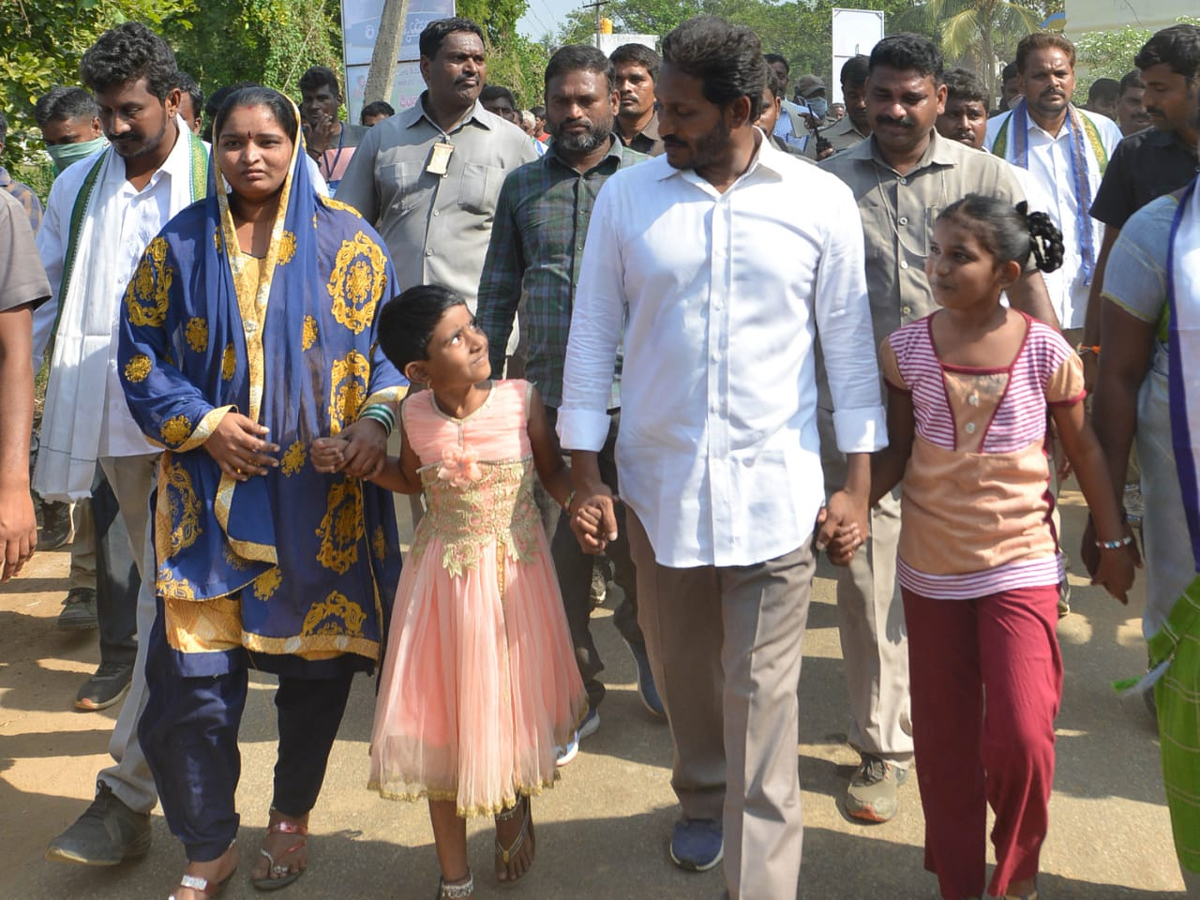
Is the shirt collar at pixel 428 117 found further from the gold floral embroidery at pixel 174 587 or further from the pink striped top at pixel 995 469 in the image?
the pink striped top at pixel 995 469

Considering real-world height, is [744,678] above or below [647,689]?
above

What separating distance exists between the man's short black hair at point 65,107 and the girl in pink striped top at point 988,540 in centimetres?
494

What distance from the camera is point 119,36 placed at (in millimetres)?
3920

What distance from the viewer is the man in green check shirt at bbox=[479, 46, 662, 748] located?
432 cm

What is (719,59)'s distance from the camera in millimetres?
3014

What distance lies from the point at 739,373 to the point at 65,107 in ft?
15.6

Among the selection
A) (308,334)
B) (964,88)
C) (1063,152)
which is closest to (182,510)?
(308,334)

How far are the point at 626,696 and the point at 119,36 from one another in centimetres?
301

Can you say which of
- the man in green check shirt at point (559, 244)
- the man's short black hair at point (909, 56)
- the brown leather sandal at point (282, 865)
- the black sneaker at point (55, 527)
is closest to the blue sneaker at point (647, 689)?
the man in green check shirt at point (559, 244)

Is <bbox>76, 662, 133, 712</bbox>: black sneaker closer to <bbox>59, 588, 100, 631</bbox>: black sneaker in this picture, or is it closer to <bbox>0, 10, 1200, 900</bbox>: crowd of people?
<bbox>59, 588, 100, 631</bbox>: black sneaker

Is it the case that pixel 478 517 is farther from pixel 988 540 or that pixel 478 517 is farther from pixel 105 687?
pixel 105 687

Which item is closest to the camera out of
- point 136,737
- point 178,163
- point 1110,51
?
point 136,737

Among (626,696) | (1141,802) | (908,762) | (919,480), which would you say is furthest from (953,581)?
(626,696)

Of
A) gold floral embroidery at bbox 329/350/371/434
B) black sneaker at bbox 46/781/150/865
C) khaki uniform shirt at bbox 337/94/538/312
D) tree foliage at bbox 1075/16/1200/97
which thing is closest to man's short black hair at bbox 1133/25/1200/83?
khaki uniform shirt at bbox 337/94/538/312
